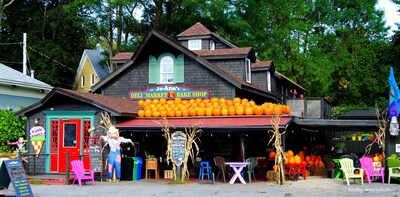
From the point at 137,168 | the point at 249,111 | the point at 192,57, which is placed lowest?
the point at 137,168

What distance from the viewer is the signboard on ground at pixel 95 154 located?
65.0 feet

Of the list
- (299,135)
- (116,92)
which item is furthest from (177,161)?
(299,135)

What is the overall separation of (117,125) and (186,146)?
10.1ft

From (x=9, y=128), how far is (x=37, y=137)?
8.29ft

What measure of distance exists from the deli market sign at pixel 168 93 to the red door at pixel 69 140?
13.7 feet

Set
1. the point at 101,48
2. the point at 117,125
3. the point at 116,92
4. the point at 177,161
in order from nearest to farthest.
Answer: the point at 177,161
the point at 117,125
the point at 116,92
the point at 101,48

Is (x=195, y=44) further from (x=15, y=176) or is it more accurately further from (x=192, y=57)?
(x=15, y=176)

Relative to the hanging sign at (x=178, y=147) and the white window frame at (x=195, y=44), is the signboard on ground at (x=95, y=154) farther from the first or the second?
the white window frame at (x=195, y=44)

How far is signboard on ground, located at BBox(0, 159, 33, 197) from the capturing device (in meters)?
13.1

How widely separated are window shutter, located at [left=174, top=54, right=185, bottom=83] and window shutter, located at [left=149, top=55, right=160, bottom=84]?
0.87 m

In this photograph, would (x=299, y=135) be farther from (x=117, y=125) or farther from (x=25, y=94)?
(x=25, y=94)

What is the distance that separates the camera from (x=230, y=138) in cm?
2234

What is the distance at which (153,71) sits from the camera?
24.7m

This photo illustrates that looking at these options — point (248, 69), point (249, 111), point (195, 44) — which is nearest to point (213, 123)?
point (249, 111)
